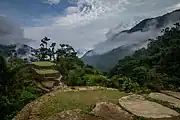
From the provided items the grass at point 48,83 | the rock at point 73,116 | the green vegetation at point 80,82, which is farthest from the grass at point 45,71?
the rock at point 73,116

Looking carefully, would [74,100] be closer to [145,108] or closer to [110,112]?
[110,112]

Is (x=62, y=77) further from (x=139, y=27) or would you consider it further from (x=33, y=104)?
(x=139, y=27)

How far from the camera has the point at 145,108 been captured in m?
7.04

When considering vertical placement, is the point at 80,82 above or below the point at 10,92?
above

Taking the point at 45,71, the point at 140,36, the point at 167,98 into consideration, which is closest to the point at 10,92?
the point at 45,71

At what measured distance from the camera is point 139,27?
4929 inches

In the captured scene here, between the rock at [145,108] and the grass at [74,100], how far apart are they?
352 millimetres

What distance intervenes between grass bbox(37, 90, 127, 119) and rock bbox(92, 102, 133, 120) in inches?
10.5

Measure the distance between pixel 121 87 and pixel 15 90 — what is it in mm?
10020

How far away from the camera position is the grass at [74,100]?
6934mm

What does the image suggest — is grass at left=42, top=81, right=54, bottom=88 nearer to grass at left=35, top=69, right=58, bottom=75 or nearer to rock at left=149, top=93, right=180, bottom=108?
grass at left=35, top=69, right=58, bottom=75

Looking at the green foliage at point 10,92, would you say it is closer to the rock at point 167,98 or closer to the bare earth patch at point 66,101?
the bare earth patch at point 66,101

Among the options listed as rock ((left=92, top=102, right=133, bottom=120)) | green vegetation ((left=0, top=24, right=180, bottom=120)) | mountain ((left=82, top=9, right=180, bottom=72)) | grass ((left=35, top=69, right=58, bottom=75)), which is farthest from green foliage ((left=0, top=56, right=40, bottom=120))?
mountain ((left=82, top=9, right=180, bottom=72))

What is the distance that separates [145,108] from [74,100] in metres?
1.96
